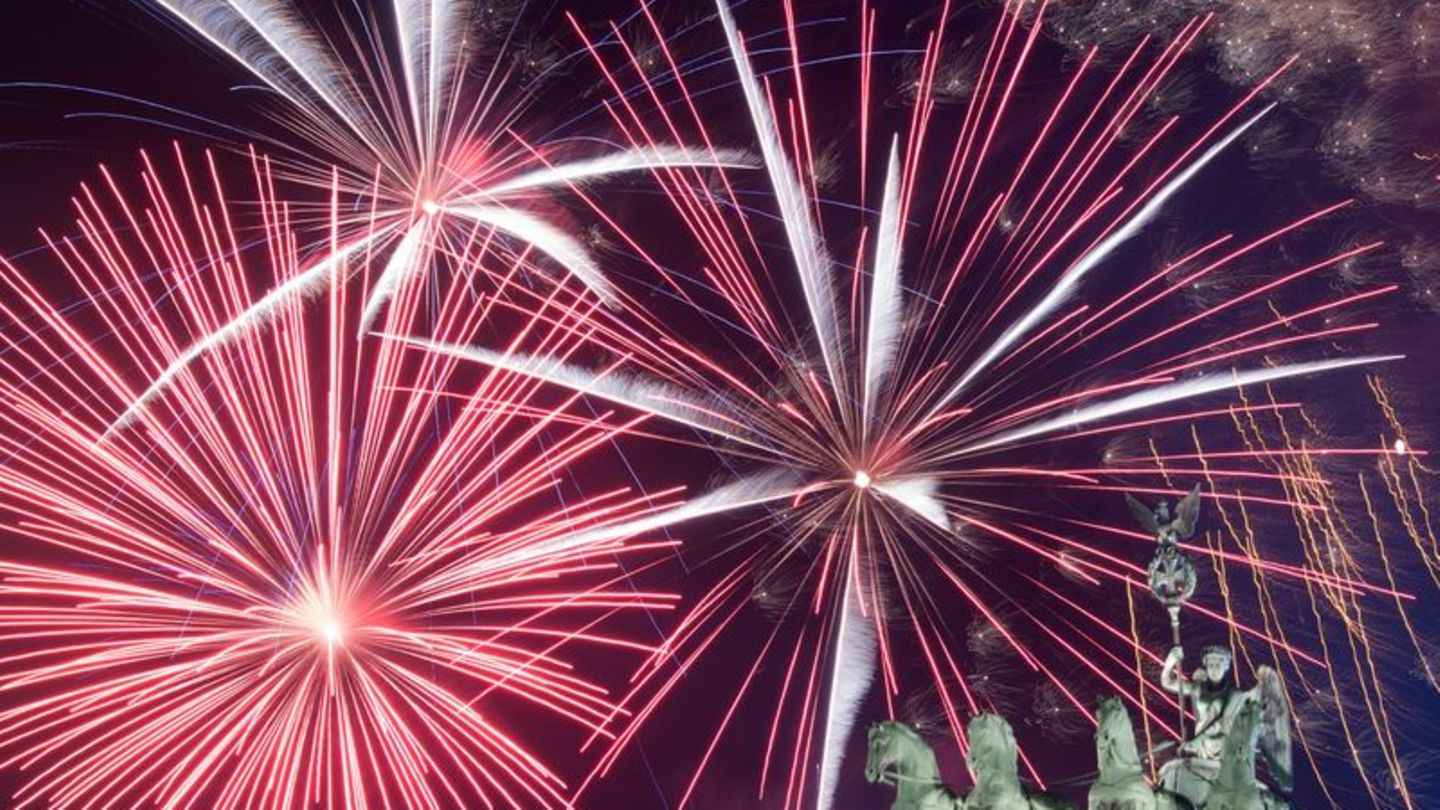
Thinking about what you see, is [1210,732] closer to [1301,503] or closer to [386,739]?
[1301,503]

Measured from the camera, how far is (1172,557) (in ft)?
59.0

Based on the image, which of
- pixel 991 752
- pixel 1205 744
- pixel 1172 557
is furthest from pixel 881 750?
pixel 1172 557

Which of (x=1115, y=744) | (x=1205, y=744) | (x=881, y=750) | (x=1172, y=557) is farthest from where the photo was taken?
(x=1172, y=557)

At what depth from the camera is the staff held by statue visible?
1792cm

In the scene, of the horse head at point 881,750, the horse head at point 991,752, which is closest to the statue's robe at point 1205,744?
the horse head at point 991,752

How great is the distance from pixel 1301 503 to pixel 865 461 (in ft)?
25.5

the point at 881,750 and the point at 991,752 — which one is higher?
the point at 881,750

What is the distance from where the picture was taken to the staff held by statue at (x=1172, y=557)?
17.9 m

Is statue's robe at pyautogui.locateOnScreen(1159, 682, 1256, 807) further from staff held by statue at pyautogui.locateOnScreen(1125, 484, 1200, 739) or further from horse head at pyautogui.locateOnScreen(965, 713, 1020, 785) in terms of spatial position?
horse head at pyautogui.locateOnScreen(965, 713, 1020, 785)

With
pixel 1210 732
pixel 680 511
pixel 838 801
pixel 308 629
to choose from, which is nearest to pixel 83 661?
pixel 308 629

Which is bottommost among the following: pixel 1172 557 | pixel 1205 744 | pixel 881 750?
pixel 1205 744

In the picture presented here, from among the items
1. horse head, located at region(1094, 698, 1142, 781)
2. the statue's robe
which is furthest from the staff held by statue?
horse head, located at region(1094, 698, 1142, 781)

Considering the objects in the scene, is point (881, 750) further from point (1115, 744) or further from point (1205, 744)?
point (1205, 744)

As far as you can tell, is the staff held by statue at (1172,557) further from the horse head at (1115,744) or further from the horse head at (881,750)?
the horse head at (881,750)
